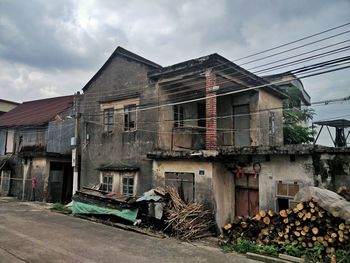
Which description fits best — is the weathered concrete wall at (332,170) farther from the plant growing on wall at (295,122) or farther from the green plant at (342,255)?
the plant growing on wall at (295,122)

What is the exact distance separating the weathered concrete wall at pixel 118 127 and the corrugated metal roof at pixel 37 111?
5631 mm

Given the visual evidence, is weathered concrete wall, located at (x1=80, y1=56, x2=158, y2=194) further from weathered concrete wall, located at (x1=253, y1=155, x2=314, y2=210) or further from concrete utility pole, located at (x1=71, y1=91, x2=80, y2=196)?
→ weathered concrete wall, located at (x1=253, y1=155, x2=314, y2=210)

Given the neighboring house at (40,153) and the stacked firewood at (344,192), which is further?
the neighboring house at (40,153)

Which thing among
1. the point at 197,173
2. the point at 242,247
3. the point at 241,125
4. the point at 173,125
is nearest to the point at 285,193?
the point at 242,247

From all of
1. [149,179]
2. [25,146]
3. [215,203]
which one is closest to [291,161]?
[215,203]

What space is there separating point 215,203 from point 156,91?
552 centimetres

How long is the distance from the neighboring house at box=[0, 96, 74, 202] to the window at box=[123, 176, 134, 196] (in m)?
6.66

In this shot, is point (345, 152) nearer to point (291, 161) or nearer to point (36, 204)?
point (291, 161)

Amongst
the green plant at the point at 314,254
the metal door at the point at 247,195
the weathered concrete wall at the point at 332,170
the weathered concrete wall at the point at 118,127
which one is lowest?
the green plant at the point at 314,254

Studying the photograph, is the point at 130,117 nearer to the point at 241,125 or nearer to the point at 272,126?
the point at 241,125

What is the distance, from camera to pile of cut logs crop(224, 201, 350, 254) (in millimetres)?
7023

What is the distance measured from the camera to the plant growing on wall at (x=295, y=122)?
2025cm

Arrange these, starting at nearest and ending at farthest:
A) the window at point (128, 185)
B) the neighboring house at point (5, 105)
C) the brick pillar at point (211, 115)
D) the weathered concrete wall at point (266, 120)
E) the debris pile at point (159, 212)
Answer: the debris pile at point (159, 212)
the brick pillar at point (211, 115)
the window at point (128, 185)
the weathered concrete wall at point (266, 120)
the neighboring house at point (5, 105)

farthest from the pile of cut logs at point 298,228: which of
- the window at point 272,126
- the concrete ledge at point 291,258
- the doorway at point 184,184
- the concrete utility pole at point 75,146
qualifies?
the concrete utility pole at point 75,146
